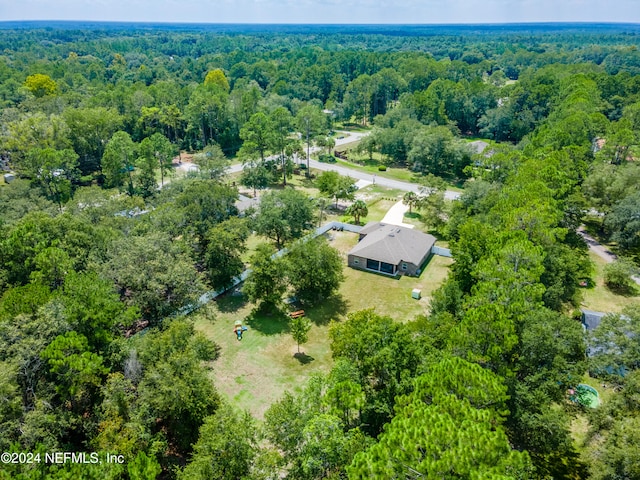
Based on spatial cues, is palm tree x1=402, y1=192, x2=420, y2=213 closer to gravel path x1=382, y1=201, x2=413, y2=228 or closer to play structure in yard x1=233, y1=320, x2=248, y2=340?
gravel path x1=382, y1=201, x2=413, y2=228

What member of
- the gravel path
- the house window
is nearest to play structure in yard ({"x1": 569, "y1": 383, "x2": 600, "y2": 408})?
the house window

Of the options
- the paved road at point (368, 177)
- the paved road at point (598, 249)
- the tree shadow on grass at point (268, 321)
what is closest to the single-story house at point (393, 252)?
the tree shadow on grass at point (268, 321)

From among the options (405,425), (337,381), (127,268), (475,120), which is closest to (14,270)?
(127,268)

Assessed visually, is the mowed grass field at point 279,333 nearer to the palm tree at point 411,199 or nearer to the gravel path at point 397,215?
the gravel path at point 397,215

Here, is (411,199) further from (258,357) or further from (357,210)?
(258,357)

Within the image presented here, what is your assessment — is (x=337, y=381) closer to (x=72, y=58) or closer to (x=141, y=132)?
(x=141, y=132)

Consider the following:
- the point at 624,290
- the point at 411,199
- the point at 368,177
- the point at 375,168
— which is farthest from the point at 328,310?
the point at 375,168

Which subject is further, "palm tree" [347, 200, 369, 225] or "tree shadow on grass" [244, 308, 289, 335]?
"palm tree" [347, 200, 369, 225]
